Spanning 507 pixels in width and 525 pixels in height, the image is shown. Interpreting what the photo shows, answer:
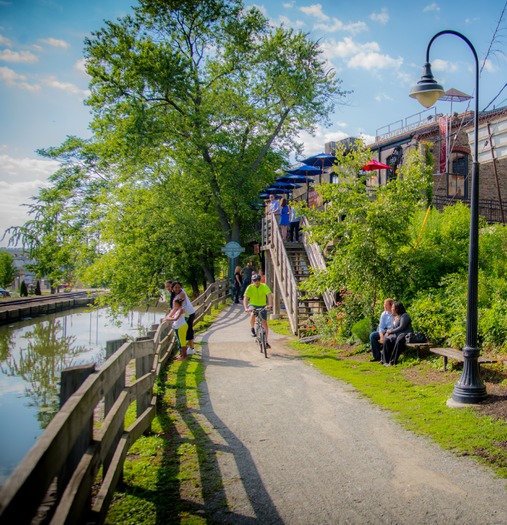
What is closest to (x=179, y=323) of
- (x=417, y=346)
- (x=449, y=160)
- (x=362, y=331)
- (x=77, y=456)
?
(x=362, y=331)

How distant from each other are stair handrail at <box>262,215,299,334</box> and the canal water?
23.5 feet

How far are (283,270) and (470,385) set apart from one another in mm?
11665

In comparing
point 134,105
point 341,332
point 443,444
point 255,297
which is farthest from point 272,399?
point 134,105

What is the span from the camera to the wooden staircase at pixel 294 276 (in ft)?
52.0

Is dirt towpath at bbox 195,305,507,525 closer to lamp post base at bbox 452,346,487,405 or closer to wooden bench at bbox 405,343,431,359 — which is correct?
lamp post base at bbox 452,346,487,405

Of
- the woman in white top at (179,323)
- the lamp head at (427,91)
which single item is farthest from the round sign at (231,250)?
the lamp head at (427,91)

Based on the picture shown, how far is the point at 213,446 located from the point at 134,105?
2238 centimetres

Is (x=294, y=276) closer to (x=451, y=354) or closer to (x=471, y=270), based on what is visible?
(x=451, y=354)

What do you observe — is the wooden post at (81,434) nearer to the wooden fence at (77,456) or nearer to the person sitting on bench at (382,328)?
the wooden fence at (77,456)

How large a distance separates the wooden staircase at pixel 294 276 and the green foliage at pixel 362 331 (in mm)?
2408

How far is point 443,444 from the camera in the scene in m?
6.02

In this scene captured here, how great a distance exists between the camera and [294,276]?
17.1 meters

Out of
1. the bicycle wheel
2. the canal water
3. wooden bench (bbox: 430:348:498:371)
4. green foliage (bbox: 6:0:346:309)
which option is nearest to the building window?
green foliage (bbox: 6:0:346:309)

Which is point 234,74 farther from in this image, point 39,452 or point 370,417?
point 39,452
